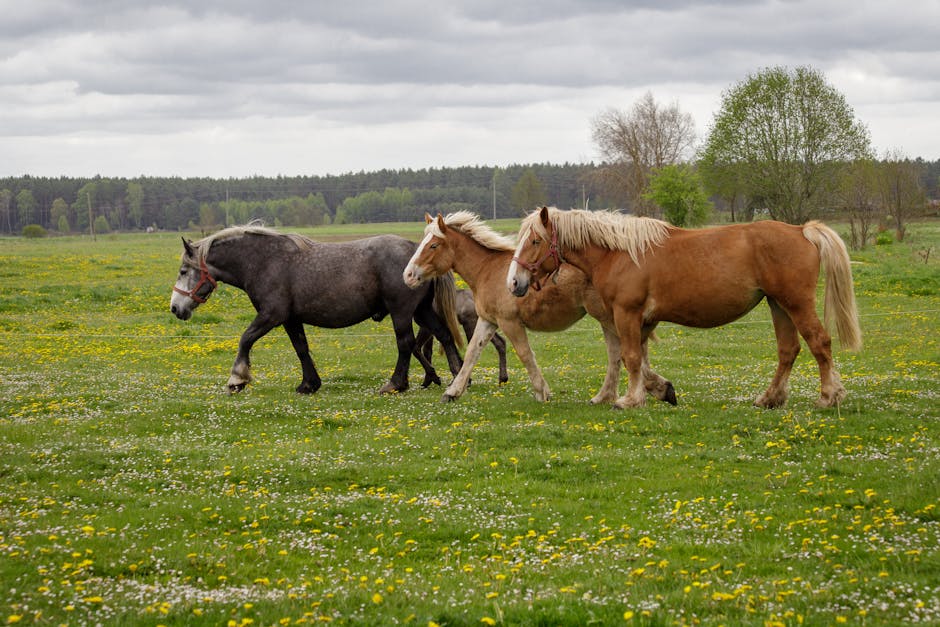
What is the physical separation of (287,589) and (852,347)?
8.58 m

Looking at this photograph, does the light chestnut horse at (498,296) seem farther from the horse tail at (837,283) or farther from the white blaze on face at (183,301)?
the white blaze on face at (183,301)

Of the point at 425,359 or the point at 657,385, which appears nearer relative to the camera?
the point at 657,385

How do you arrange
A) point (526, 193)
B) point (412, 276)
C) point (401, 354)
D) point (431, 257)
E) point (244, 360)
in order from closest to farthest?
point (412, 276) → point (431, 257) → point (244, 360) → point (401, 354) → point (526, 193)

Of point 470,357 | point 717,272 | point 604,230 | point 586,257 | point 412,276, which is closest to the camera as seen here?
point 717,272

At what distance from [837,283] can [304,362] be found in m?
8.55

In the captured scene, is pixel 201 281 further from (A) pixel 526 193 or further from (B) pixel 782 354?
(A) pixel 526 193

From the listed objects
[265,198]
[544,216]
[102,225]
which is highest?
[265,198]

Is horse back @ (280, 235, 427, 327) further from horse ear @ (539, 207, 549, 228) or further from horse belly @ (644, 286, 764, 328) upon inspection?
horse belly @ (644, 286, 764, 328)

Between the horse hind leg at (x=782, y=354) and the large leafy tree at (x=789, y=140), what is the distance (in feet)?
138

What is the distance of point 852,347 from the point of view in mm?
11695

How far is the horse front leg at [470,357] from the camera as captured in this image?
13203mm

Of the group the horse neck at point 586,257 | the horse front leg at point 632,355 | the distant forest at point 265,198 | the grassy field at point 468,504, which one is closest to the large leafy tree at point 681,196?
the grassy field at point 468,504

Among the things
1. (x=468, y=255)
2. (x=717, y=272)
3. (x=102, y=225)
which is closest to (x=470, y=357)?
(x=468, y=255)

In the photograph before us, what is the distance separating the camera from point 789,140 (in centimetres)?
5103
